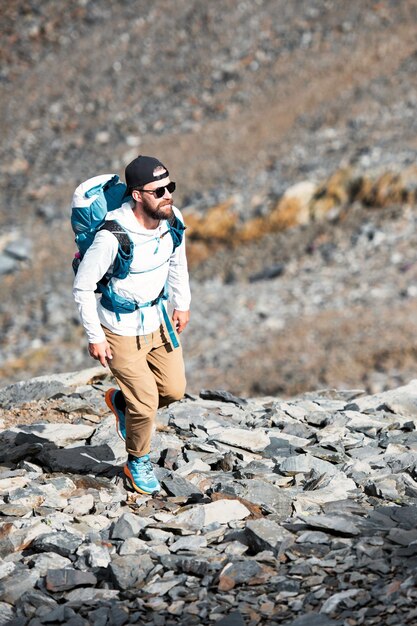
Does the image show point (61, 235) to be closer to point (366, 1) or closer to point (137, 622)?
point (366, 1)

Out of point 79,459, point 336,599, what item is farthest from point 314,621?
point 79,459

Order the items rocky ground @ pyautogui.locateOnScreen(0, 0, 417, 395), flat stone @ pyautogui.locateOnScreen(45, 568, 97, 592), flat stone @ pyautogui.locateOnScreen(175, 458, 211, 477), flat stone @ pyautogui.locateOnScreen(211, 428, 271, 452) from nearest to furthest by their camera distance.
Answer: flat stone @ pyautogui.locateOnScreen(45, 568, 97, 592), flat stone @ pyautogui.locateOnScreen(175, 458, 211, 477), flat stone @ pyautogui.locateOnScreen(211, 428, 271, 452), rocky ground @ pyautogui.locateOnScreen(0, 0, 417, 395)

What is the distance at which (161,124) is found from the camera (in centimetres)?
3167

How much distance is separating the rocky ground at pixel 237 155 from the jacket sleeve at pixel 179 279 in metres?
10.2

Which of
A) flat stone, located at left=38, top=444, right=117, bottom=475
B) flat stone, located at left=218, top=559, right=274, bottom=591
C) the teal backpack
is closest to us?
flat stone, located at left=218, top=559, right=274, bottom=591

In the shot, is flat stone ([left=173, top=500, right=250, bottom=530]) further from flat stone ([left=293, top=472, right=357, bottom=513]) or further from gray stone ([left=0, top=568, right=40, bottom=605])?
gray stone ([left=0, top=568, right=40, bottom=605])

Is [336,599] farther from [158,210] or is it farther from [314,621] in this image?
[158,210]

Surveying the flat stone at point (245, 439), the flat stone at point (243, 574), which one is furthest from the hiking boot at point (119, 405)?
the flat stone at point (243, 574)

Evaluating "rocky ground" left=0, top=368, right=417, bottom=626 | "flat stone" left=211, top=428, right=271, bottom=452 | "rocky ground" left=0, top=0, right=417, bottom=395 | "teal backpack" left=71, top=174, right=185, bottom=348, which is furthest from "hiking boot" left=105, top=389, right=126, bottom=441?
"rocky ground" left=0, top=0, right=417, bottom=395

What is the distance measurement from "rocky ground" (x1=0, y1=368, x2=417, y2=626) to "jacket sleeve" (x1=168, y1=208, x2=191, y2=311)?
1332mm

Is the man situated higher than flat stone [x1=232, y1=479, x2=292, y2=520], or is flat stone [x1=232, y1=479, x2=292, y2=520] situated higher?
the man

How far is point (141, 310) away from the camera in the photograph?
5953 mm

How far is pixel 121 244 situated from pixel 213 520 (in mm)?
1945

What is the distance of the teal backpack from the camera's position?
18.4ft
